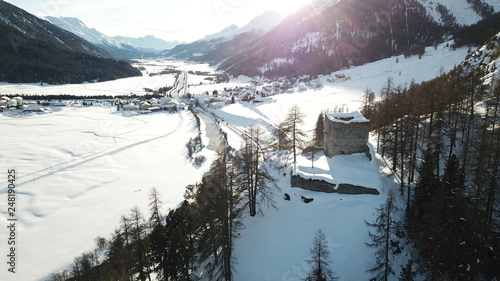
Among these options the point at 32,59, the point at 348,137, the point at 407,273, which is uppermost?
the point at 32,59

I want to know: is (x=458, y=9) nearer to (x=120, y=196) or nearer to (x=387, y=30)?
(x=387, y=30)

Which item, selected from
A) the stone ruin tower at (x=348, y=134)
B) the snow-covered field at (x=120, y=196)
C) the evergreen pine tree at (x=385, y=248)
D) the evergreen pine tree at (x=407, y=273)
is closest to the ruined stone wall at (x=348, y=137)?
the stone ruin tower at (x=348, y=134)

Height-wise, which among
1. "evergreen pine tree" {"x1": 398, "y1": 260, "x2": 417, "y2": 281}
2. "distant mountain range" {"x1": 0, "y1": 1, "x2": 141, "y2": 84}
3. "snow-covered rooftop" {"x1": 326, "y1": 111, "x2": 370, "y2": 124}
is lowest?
"evergreen pine tree" {"x1": 398, "y1": 260, "x2": 417, "y2": 281}

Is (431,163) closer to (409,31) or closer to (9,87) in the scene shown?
(9,87)

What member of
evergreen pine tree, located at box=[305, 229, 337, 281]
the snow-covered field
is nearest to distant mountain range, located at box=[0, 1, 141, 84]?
the snow-covered field

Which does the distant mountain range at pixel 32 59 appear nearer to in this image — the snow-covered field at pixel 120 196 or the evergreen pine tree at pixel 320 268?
the snow-covered field at pixel 120 196

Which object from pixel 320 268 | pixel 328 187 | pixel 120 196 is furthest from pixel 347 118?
pixel 120 196

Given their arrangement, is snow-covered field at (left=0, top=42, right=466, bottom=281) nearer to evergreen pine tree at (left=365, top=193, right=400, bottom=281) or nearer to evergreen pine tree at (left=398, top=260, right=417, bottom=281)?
evergreen pine tree at (left=365, top=193, right=400, bottom=281)
